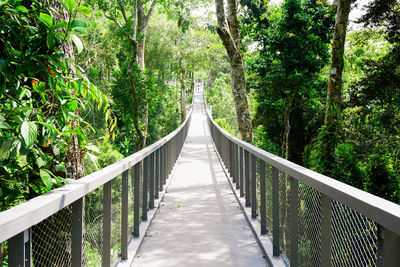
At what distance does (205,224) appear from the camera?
5074 mm

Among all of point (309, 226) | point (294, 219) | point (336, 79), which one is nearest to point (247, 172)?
point (294, 219)

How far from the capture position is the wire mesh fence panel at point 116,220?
11.0 ft

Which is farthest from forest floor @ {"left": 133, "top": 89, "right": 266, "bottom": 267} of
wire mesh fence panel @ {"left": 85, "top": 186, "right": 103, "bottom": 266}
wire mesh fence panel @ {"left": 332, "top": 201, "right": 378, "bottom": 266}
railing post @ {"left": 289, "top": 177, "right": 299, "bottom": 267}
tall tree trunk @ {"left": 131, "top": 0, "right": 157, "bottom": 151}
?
tall tree trunk @ {"left": 131, "top": 0, "right": 157, "bottom": 151}

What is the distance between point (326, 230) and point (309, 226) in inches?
15.9

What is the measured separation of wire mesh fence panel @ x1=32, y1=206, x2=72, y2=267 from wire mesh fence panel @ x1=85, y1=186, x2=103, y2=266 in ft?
1.71

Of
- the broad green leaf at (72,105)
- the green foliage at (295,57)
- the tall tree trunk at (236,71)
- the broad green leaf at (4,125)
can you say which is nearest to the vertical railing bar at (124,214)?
the broad green leaf at (72,105)

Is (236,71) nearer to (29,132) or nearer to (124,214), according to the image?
(124,214)

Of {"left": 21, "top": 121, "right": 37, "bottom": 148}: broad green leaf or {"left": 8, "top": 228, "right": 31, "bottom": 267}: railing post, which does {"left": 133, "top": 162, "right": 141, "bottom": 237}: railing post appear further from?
{"left": 8, "top": 228, "right": 31, "bottom": 267}: railing post

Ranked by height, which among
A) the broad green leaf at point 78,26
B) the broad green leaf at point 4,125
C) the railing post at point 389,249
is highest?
the broad green leaf at point 78,26

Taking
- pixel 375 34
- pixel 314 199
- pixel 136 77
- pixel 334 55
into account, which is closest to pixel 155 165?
pixel 314 199

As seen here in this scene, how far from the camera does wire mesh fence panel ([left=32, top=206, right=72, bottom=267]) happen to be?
2.18m

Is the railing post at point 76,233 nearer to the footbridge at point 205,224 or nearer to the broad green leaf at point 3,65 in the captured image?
the footbridge at point 205,224

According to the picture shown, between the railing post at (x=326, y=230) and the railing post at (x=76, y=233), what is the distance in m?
1.47

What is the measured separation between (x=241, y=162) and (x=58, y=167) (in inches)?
169
